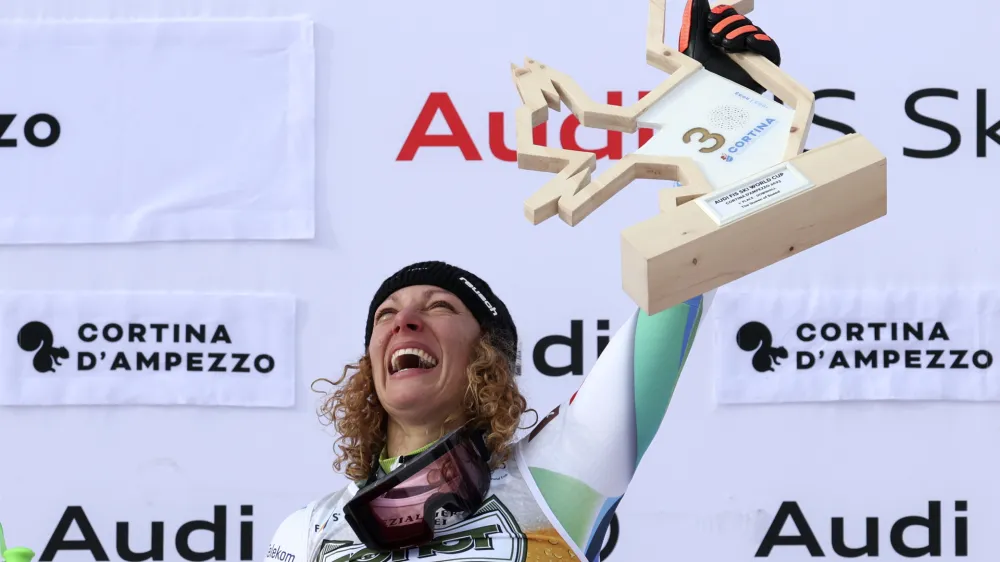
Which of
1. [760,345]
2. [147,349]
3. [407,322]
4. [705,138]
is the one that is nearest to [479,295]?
[407,322]

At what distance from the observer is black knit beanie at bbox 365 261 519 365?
5.92 feet

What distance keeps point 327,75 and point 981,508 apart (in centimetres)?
150

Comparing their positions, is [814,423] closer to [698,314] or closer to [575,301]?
[575,301]

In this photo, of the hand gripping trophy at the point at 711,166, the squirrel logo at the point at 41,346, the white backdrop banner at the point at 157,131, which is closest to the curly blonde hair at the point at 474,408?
the hand gripping trophy at the point at 711,166

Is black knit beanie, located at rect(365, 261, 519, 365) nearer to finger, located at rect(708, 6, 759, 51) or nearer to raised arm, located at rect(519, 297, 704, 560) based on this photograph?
raised arm, located at rect(519, 297, 704, 560)

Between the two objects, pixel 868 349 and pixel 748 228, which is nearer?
pixel 748 228

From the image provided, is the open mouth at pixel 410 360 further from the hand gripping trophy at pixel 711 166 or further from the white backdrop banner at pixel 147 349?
the white backdrop banner at pixel 147 349

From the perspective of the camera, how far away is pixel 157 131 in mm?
2500

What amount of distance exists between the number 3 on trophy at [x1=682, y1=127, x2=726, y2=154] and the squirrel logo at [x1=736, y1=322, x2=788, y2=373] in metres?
1.04

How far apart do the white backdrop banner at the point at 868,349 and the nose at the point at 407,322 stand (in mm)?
843

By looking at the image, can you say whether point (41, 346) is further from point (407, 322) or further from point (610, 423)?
point (610, 423)

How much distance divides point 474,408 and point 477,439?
0.06 m

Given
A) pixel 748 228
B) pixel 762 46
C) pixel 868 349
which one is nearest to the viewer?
pixel 748 228

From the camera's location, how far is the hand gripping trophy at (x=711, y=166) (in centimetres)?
128
